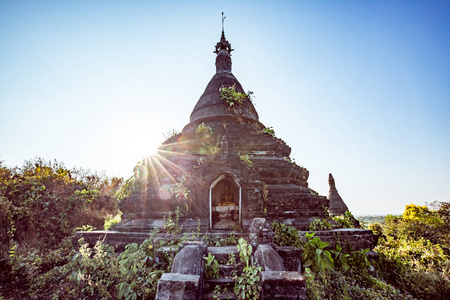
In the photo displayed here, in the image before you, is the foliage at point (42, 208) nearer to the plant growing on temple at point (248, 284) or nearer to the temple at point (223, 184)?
the temple at point (223, 184)

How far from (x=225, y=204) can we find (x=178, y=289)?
392 cm

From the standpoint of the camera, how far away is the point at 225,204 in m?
7.02

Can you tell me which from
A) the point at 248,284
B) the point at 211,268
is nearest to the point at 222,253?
the point at 211,268

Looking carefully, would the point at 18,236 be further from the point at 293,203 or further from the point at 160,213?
the point at 293,203

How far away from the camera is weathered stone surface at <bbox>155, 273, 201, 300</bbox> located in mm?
3139

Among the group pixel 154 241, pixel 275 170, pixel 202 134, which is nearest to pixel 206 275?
pixel 154 241

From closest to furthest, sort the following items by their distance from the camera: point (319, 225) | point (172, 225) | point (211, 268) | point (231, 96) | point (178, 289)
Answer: point (178, 289) → point (211, 268) → point (172, 225) → point (319, 225) → point (231, 96)

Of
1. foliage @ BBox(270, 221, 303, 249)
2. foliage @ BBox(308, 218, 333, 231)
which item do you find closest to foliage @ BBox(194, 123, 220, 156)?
foliage @ BBox(270, 221, 303, 249)

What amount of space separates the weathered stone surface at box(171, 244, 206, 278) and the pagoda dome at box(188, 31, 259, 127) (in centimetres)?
653

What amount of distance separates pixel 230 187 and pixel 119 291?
14.4ft

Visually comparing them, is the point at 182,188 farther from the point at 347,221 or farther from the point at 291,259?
the point at 347,221

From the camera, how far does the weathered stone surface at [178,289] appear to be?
314 centimetres

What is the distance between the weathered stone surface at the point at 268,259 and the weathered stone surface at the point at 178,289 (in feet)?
4.38

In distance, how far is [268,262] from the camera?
3.88m
